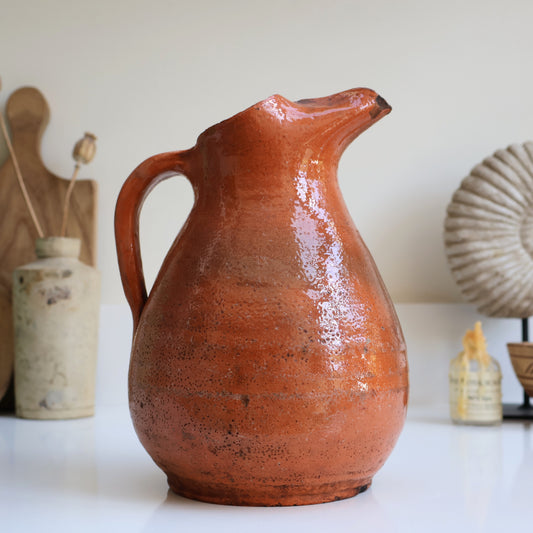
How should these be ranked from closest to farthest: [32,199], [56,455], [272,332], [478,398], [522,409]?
[272,332]
[56,455]
[478,398]
[522,409]
[32,199]

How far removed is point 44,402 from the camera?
3.54ft

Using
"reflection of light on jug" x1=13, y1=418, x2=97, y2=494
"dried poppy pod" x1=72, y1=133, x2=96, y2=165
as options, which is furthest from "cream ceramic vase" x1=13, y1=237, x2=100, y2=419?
"dried poppy pod" x1=72, y1=133, x2=96, y2=165

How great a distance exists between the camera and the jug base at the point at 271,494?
49 centimetres

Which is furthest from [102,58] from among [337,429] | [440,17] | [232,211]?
[337,429]

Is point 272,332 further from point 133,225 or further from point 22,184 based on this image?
point 22,184

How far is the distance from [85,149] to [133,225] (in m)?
0.62

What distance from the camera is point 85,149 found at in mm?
1161

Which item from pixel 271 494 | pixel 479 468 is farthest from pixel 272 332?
pixel 479 468

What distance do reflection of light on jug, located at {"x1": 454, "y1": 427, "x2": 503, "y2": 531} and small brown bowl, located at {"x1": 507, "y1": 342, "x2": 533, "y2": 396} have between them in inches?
4.7

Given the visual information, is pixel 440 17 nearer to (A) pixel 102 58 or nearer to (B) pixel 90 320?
(A) pixel 102 58

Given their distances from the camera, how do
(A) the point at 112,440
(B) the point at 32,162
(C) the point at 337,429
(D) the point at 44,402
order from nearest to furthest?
(C) the point at 337,429 < (A) the point at 112,440 < (D) the point at 44,402 < (B) the point at 32,162

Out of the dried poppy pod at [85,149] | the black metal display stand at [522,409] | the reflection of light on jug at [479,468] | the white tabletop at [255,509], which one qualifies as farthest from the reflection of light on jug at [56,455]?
the black metal display stand at [522,409]

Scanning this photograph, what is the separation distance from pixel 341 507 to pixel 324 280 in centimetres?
16

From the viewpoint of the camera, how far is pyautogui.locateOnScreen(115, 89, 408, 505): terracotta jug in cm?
47
